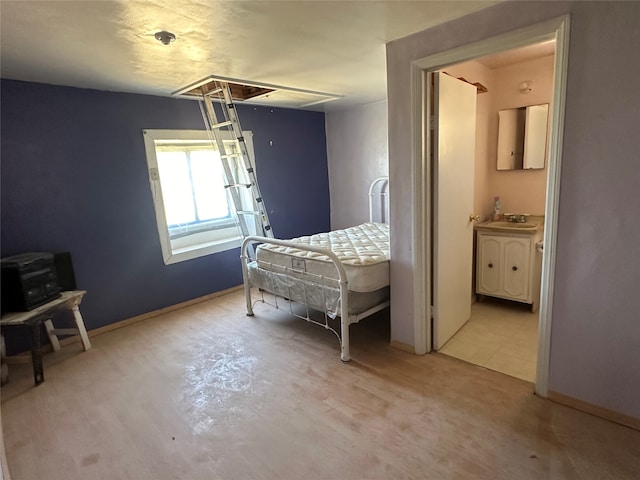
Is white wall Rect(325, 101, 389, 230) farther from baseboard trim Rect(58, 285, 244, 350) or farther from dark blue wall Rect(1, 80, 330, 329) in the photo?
baseboard trim Rect(58, 285, 244, 350)

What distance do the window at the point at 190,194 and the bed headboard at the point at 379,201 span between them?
1539 mm

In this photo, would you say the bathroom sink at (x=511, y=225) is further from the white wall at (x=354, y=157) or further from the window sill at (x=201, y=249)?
the window sill at (x=201, y=249)

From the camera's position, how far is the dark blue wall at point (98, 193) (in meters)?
2.76

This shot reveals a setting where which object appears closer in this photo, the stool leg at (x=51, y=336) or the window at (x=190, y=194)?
the stool leg at (x=51, y=336)

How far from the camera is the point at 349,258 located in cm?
264

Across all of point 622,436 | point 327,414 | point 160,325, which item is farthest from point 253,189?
point 622,436

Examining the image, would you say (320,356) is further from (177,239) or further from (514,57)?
(514,57)

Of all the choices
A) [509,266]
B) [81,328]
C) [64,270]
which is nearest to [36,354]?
[81,328]

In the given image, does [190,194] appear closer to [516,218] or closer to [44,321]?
[44,321]

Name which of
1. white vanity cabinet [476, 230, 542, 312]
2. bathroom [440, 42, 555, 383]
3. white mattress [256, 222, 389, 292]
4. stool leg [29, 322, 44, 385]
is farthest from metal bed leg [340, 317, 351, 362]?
stool leg [29, 322, 44, 385]

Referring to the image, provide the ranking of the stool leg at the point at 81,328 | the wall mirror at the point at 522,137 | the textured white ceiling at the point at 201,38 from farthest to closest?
the wall mirror at the point at 522,137, the stool leg at the point at 81,328, the textured white ceiling at the point at 201,38

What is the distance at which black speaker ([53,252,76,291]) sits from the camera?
2924 millimetres

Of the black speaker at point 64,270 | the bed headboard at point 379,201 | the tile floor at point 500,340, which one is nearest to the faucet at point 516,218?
the tile floor at point 500,340

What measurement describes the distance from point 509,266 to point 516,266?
0.06m
